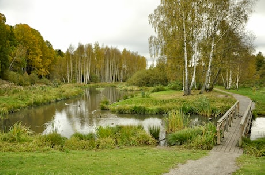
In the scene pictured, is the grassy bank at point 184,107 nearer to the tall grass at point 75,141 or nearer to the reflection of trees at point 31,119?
the reflection of trees at point 31,119

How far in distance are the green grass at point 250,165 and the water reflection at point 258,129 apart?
18.7 ft

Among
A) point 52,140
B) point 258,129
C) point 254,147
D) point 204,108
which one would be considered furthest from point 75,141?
point 204,108

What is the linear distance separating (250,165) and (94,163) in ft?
16.4

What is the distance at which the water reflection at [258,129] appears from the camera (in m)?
13.6

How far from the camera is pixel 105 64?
77.9m

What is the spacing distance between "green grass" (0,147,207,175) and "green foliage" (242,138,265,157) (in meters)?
1.75

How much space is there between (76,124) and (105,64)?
6155 centimetres

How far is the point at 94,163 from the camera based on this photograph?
25.5 feet

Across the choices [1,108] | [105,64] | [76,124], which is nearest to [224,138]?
[76,124]

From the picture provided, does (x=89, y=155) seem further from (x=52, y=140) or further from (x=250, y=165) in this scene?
(x=250, y=165)

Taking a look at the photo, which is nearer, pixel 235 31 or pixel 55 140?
pixel 55 140

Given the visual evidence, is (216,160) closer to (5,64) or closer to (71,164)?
(71,164)

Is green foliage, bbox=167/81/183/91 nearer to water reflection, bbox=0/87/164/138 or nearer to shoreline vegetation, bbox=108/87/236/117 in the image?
shoreline vegetation, bbox=108/87/236/117

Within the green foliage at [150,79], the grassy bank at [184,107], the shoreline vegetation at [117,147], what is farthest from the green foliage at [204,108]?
the green foliage at [150,79]
